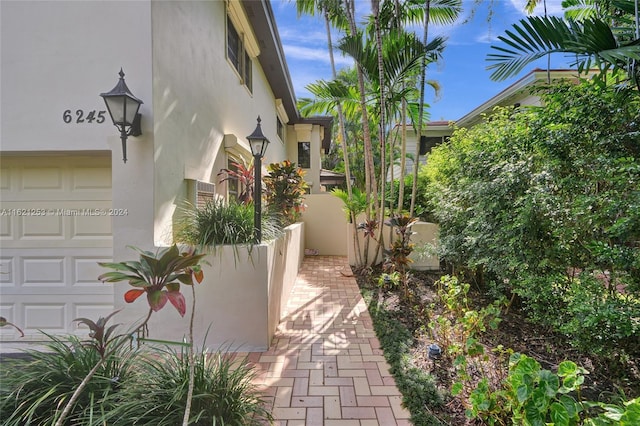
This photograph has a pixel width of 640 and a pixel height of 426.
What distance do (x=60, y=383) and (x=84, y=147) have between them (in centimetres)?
259

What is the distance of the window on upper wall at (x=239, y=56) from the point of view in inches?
231

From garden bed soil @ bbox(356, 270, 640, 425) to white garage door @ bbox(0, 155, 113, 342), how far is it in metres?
3.97

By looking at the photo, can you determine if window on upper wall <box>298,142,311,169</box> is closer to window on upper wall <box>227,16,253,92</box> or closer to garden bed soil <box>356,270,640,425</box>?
window on upper wall <box>227,16,253,92</box>

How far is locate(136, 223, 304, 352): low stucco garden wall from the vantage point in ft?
11.4

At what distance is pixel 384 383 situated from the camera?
113 inches

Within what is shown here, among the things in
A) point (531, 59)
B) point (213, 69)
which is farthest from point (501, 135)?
point (213, 69)

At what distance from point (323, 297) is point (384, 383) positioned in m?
2.66

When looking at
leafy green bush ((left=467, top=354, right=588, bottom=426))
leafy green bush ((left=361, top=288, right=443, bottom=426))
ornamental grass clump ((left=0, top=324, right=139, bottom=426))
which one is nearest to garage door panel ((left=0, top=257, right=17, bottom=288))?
ornamental grass clump ((left=0, top=324, right=139, bottom=426))

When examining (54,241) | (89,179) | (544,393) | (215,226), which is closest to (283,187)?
(215,226)

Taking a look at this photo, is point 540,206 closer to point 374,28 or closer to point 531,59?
point 531,59

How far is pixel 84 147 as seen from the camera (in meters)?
3.43

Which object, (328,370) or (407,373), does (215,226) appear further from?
(407,373)

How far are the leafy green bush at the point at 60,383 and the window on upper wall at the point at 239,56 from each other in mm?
5312

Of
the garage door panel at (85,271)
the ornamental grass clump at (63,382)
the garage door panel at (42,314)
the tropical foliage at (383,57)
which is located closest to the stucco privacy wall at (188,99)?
the garage door panel at (85,271)
